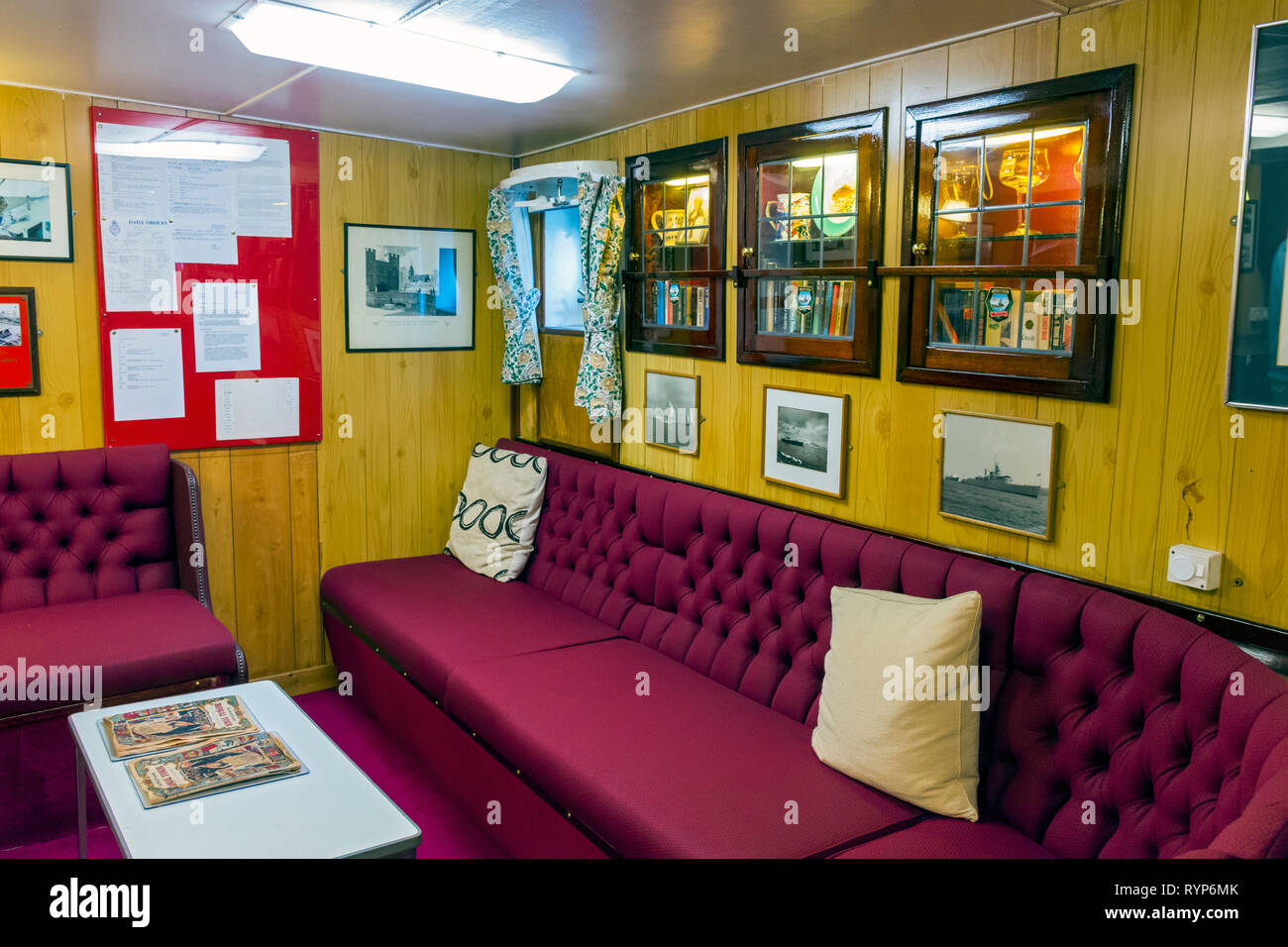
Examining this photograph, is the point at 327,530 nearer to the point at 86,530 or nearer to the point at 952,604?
the point at 86,530

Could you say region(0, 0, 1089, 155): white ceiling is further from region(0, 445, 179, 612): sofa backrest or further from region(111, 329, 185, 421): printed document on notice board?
region(0, 445, 179, 612): sofa backrest

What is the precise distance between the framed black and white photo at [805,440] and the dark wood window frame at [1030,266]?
326 millimetres

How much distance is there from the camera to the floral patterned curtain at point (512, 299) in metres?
4.60

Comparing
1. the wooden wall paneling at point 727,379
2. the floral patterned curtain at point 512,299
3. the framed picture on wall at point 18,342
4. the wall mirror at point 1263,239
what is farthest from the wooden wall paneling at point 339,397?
the wall mirror at point 1263,239

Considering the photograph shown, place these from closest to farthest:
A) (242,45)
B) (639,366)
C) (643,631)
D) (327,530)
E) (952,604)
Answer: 1. (952,604)
2. (242,45)
3. (643,631)
4. (639,366)
5. (327,530)

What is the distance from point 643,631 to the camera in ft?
11.8

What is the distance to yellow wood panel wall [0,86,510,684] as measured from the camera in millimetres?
3830

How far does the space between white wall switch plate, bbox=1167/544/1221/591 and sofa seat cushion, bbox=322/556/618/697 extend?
1921 millimetres

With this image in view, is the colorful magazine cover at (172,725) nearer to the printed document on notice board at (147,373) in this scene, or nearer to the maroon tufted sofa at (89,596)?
the maroon tufted sofa at (89,596)

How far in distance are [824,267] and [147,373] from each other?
2741 mm

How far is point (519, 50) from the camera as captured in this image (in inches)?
120

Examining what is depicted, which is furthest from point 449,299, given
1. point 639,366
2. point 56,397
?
point 56,397

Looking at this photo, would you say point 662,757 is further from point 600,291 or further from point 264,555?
point 264,555
